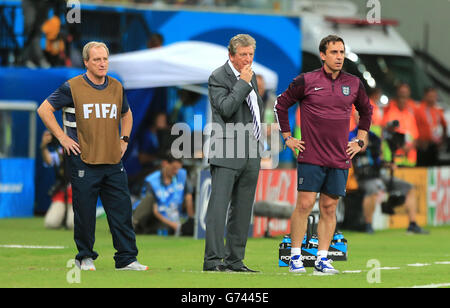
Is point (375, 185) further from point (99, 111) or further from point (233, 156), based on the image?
point (99, 111)

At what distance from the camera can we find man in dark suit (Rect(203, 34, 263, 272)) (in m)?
10.5

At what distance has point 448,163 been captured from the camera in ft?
82.4

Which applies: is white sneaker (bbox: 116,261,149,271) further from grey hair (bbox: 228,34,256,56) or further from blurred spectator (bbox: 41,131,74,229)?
blurred spectator (bbox: 41,131,74,229)

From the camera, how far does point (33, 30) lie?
22391mm

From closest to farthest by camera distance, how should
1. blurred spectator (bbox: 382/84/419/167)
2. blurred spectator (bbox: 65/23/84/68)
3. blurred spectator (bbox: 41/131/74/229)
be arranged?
blurred spectator (bbox: 41/131/74/229) → blurred spectator (bbox: 382/84/419/167) → blurred spectator (bbox: 65/23/84/68)

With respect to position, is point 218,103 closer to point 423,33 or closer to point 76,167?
point 76,167

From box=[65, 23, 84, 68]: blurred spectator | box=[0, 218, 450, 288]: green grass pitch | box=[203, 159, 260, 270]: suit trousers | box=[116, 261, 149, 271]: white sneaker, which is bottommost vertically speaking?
box=[0, 218, 450, 288]: green grass pitch

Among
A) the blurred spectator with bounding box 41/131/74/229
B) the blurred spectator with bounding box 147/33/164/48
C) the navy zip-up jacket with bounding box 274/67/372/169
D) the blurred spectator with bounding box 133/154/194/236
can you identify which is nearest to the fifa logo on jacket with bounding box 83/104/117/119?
the navy zip-up jacket with bounding box 274/67/372/169

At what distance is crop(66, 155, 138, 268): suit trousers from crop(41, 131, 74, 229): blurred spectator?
690 centimetres

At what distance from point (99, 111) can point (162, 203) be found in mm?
6621

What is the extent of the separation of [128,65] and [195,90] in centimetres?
130

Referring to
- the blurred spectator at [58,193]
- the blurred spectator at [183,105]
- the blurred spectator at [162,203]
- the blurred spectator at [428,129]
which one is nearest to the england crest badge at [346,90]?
the blurred spectator at [162,203]

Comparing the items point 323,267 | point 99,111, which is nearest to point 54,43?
point 99,111
